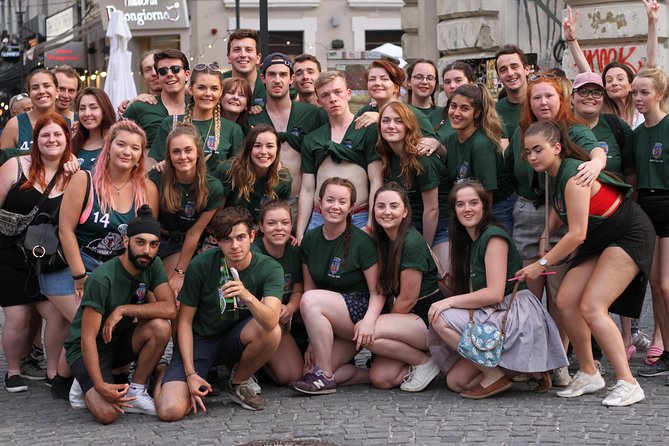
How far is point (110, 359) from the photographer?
275 inches

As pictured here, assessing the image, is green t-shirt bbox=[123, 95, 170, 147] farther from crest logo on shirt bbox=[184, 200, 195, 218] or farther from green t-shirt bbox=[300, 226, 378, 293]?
green t-shirt bbox=[300, 226, 378, 293]

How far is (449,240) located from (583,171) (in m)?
1.08

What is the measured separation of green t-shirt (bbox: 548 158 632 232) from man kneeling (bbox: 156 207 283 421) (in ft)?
5.48

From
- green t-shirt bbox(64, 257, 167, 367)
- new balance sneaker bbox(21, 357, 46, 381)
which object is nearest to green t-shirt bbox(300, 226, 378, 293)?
green t-shirt bbox(64, 257, 167, 367)

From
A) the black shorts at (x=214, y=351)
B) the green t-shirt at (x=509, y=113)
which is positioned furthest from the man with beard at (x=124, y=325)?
the green t-shirt at (x=509, y=113)

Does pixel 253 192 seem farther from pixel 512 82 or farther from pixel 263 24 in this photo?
pixel 263 24

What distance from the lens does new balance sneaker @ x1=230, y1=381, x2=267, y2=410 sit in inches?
272

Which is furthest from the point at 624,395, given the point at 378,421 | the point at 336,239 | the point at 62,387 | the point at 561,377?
the point at 62,387

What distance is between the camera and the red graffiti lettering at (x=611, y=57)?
38.2 ft

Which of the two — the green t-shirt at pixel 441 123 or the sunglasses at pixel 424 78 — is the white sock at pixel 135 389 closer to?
the green t-shirt at pixel 441 123

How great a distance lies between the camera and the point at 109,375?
692cm

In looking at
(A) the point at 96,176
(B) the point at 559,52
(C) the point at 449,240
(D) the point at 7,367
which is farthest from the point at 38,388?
(B) the point at 559,52

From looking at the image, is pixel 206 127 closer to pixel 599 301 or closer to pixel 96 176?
pixel 96 176

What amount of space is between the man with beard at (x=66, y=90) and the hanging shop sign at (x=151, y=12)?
1417 cm
